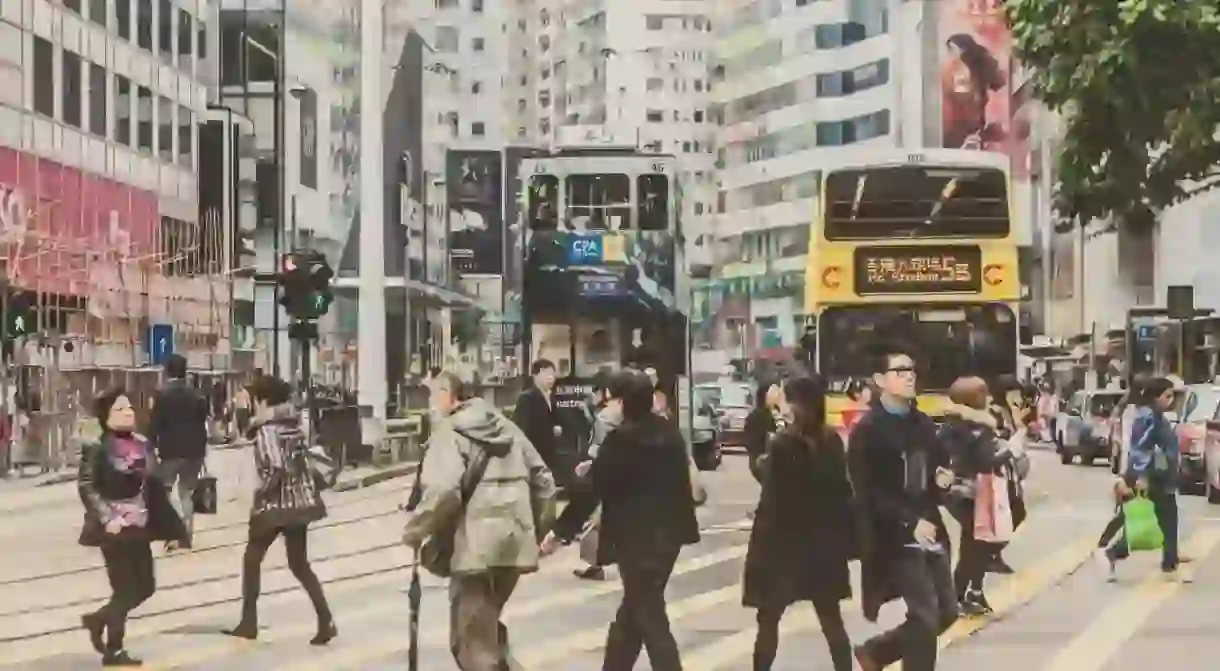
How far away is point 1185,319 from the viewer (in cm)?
4694

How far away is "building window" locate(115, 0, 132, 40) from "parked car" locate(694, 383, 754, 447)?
53.0 ft

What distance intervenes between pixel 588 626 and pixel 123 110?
4123cm

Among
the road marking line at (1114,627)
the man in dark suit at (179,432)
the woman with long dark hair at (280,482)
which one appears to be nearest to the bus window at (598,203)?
the man in dark suit at (179,432)

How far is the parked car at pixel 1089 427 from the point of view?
48.9 metres

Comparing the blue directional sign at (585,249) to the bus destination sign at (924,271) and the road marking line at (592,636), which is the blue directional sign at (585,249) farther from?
the road marking line at (592,636)

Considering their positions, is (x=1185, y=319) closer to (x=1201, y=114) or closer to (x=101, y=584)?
(x=1201, y=114)

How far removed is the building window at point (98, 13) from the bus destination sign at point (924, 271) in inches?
1139

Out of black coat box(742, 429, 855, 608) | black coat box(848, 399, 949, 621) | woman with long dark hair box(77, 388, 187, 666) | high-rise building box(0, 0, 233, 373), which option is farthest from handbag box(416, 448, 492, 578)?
high-rise building box(0, 0, 233, 373)

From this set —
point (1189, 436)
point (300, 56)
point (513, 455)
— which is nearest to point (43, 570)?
point (513, 455)

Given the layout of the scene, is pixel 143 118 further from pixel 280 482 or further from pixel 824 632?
pixel 824 632

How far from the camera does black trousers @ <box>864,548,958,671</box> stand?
10.9m

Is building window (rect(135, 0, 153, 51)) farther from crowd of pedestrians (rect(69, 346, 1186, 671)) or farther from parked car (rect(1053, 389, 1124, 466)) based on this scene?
crowd of pedestrians (rect(69, 346, 1186, 671))

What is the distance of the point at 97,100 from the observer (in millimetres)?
52562

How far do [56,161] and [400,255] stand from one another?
35.1m
